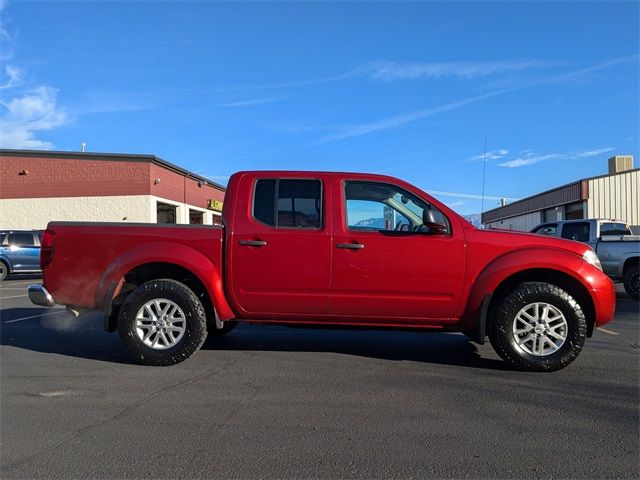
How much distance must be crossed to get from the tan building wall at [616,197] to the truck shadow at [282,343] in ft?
81.8

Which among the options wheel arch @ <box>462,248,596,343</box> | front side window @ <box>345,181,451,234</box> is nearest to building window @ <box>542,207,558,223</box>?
wheel arch @ <box>462,248,596,343</box>

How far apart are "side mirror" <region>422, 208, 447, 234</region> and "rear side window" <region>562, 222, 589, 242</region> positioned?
873 cm

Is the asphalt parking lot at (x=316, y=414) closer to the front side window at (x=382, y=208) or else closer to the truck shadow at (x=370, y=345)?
the truck shadow at (x=370, y=345)

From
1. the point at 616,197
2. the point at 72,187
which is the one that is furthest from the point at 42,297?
the point at 616,197

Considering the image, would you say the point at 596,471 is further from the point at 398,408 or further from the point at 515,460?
the point at 398,408

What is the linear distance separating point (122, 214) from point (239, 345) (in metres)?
25.1

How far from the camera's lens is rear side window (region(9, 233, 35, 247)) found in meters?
18.1

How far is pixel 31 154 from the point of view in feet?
95.7

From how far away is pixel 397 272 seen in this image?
5.23 m

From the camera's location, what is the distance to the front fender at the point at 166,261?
17.4ft

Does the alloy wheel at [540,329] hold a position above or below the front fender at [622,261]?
below

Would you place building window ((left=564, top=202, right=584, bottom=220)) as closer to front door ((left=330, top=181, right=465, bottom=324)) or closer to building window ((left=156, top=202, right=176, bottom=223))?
building window ((left=156, top=202, right=176, bottom=223))

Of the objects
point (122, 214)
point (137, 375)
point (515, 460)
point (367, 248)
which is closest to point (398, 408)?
point (515, 460)

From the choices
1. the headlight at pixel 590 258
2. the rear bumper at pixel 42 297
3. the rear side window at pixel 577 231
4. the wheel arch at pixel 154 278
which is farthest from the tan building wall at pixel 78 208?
the headlight at pixel 590 258
